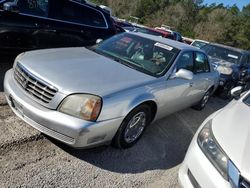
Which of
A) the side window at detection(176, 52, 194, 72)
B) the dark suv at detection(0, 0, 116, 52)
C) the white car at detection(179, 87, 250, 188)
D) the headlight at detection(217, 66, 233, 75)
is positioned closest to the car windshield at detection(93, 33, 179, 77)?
the side window at detection(176, 52, 194, 72)

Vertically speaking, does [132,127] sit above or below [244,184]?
below

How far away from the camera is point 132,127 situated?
412cm

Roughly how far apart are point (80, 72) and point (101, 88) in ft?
1.45

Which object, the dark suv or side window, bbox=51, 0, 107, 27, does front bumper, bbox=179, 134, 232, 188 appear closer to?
the dark suv

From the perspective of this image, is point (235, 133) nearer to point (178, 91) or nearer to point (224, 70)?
point (178, 91)

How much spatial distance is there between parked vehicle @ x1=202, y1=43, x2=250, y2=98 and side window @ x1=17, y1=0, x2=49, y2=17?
5007 millimetres

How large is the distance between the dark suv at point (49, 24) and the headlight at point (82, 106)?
9.76ft

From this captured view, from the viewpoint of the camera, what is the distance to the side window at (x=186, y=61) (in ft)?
16.0

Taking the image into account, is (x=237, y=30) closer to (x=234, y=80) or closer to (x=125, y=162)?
(x=234, y=80)

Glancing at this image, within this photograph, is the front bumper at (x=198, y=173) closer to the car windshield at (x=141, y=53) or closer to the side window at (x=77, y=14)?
the car windshield at (x=141, y=53)

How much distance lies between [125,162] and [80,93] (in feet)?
3.78

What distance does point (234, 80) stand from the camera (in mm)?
9195

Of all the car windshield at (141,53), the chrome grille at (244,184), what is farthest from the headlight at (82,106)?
the chrome grille at (244,184)

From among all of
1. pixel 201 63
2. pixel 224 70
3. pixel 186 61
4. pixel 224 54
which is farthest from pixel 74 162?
pixel 224 54
